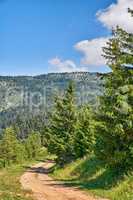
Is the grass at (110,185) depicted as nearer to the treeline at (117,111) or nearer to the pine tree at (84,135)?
the treeline at (117,111)

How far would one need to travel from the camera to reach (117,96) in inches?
1266

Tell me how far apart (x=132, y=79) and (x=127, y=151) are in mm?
5669

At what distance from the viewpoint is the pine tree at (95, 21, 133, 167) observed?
31.7 metres

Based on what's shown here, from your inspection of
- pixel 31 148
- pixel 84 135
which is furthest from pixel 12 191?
pixel 31 148

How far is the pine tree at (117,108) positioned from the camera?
31659 mm

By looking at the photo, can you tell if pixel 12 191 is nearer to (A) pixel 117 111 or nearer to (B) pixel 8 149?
(A) pixel 117 111

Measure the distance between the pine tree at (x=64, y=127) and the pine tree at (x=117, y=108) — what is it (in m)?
30.6

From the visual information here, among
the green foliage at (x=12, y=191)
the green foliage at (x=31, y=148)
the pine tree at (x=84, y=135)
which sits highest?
the pine tree at (x=84, y=135)

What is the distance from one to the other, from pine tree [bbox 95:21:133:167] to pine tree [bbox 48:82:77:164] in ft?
100

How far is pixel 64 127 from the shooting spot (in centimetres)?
6694

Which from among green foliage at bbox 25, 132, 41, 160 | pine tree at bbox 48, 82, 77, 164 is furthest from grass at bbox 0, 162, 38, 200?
green foliage at bbox 25, 132, 41, 160

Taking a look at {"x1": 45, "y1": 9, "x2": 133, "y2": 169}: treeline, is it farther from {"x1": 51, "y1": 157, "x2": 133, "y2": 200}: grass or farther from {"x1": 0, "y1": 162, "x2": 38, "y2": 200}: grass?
{"x1": 0, "y1": 162, "x2": 38, "y2": 200}: grass

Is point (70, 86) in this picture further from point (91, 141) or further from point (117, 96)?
point (117, 96)

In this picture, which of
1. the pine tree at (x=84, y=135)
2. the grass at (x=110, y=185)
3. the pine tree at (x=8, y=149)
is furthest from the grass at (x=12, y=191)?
the pine tree at (x=8, y=149)
